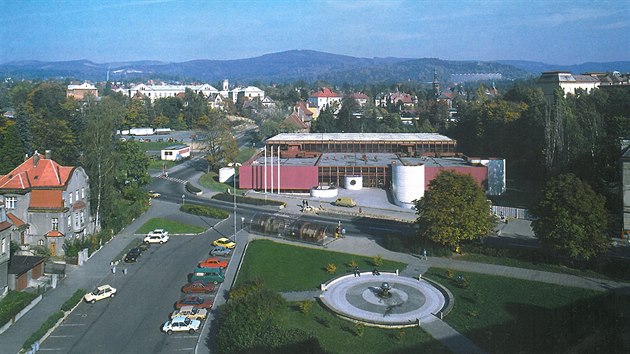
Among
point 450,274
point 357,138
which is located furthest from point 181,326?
point 357,138

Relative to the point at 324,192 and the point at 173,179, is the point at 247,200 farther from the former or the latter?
the point at 173,179

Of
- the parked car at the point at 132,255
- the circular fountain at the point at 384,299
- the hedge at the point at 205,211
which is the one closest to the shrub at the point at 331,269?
the circular fountain at the point at 384,299

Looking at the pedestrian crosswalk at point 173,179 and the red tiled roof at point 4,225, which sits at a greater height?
the red tiled roof at point 4,225

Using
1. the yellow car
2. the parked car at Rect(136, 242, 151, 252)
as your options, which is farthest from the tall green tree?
the yellow car

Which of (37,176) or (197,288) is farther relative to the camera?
(37,176)

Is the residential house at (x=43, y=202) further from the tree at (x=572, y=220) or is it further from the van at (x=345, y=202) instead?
the tree at (x=572, y=220)

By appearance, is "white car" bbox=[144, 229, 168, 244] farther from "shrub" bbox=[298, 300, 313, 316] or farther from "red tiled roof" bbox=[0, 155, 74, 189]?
"shrub" bbox=[298, 300, 313, 316]


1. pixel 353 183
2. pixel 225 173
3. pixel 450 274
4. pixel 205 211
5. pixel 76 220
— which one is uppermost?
pixel 225 173
